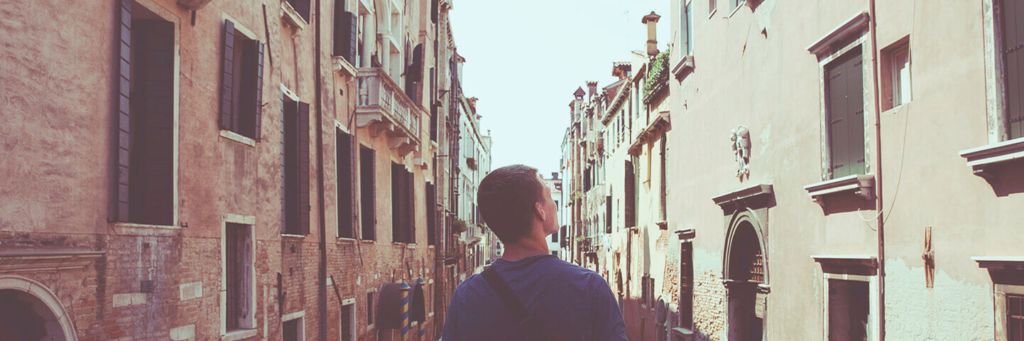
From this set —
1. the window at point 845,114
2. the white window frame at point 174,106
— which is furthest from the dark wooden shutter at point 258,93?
the window at point 845,114

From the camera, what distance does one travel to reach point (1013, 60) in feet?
23.0

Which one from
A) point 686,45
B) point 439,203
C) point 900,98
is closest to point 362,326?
point 686,45

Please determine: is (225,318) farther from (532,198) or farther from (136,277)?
→ (532,198)

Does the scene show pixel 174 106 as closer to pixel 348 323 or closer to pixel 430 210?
pixel 348 323

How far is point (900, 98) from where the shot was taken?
9320 mm

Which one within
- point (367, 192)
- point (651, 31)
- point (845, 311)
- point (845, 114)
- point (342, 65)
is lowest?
point (845, 311)

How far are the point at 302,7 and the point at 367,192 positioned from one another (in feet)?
15.2

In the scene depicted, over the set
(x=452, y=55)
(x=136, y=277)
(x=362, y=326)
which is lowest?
(x=362, y=326)

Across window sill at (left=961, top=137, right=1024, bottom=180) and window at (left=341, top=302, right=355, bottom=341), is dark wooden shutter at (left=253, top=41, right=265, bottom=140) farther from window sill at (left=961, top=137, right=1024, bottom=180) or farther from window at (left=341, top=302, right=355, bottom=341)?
window sill at (left=961, top=137, right=1024, bottom=180)

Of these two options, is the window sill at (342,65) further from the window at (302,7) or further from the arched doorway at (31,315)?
the arched doorway at (31,315)

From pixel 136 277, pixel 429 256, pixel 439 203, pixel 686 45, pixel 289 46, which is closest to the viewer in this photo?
pixel 136 277

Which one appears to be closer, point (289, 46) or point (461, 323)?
point (461, 323)

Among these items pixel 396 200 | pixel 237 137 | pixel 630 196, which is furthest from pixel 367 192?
pixel 630 196

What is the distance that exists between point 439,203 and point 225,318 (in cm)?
1895
